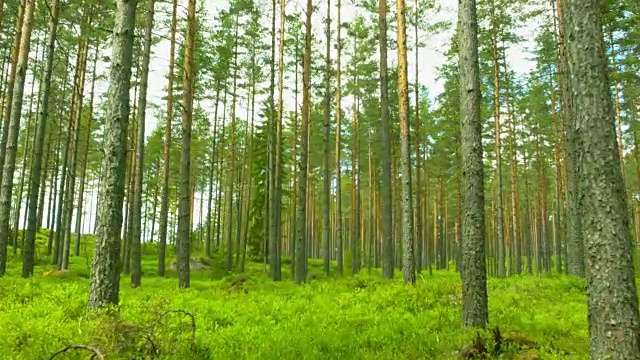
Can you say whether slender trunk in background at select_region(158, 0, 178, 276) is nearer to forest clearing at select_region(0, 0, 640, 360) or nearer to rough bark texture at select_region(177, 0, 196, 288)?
forest clearing at select_region(0, 0, 640, 360)

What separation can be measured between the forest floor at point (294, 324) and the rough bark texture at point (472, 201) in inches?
18.2

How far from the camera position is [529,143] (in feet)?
111

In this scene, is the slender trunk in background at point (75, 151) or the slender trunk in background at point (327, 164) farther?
the slender trunk in background at point (327, 164)

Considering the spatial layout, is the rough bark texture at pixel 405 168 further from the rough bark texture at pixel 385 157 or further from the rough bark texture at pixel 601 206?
the rough bark texture at pixel 601 206

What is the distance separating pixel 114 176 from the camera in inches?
278

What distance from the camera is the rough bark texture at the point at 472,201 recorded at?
7137 millimetres

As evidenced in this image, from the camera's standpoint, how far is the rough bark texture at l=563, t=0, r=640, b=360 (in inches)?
167

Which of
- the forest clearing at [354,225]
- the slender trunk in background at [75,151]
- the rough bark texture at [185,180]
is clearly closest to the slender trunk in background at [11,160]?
the forest clearing at [354,225]

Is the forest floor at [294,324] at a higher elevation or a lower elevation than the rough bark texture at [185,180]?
lower

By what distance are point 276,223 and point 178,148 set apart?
64.8ft

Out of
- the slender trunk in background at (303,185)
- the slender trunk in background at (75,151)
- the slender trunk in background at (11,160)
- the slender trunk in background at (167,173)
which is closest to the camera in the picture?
the slender trunk in background at (11,160)

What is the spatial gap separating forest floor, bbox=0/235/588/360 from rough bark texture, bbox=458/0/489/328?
18.2 inches

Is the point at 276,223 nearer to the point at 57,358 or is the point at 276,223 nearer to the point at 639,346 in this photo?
the point at 57,358

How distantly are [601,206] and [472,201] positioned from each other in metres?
2.84
